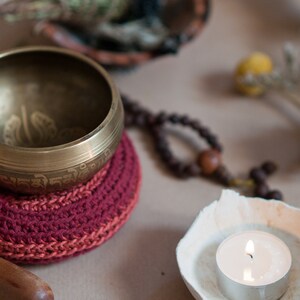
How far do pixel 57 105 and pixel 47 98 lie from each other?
14mm

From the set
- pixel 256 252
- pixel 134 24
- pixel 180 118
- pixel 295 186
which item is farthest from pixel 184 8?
pixel 256 252

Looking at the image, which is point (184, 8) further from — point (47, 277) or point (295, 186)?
point (47, 277)

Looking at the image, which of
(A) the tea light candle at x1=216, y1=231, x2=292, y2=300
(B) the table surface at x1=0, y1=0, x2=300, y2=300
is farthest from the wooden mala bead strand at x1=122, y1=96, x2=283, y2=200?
(A) the tea light candle at x1=216, y1=231, x2=292, y2=300

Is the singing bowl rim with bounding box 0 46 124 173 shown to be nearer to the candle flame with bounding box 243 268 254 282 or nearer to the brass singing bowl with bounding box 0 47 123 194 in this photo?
the brass singing bowl with bounding box 0 47 123 194

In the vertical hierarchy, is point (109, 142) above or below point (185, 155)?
above

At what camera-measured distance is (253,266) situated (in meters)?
0.59

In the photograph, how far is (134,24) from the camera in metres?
0.88

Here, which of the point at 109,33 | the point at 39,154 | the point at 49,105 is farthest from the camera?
the point at 109,33

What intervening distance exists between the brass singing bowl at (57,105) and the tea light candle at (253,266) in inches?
6.1

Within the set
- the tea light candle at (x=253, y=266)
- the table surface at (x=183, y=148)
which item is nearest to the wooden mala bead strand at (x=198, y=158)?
the table surface at (x=183, y=148)

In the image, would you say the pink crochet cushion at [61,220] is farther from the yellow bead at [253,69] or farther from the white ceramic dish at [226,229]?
the yellow bead at [253,69]

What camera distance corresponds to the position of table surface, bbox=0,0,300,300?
64 centimetres

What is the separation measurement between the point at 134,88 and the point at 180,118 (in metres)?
0.11

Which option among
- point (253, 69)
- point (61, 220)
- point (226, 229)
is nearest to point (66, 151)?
point (61, 220)
